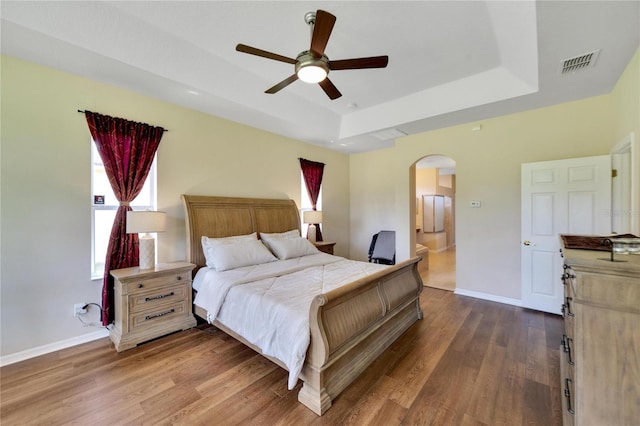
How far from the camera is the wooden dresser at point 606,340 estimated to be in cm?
112

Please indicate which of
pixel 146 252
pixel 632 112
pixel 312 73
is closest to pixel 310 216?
pixel 146 252

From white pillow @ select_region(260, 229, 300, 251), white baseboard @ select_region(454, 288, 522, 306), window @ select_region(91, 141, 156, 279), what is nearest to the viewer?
window @ select_region(91, 141, 156, 279)

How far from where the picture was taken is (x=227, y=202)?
3.77 m

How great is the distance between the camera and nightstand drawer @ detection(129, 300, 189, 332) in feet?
8.43

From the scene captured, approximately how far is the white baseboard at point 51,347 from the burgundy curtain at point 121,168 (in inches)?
7.2

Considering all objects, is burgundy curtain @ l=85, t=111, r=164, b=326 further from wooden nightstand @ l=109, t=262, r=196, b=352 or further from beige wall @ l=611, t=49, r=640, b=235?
beige wall @ l=611, t=49, r=640, b=235

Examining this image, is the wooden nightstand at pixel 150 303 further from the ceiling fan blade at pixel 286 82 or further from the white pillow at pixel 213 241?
the ceiling fan blade at pixel 286 82

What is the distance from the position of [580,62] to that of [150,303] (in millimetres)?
4991

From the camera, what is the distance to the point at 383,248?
5434 millimetres

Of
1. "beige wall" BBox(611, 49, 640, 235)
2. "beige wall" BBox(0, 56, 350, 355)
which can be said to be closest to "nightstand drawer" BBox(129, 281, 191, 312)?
"beige wall" BBox(0, 56, 350, 355)

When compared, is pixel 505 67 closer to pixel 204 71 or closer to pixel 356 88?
pixel 356 88

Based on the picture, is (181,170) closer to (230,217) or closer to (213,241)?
(230,217)

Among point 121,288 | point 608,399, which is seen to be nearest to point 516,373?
point 608,399

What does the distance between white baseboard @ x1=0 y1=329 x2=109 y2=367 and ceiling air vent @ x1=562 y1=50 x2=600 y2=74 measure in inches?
219
